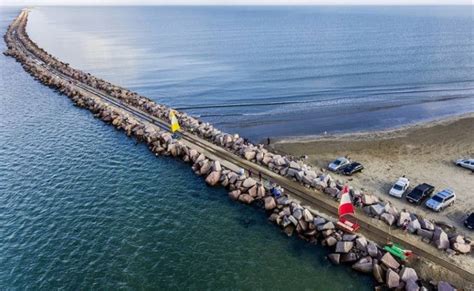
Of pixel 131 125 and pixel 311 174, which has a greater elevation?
pixel 131 125

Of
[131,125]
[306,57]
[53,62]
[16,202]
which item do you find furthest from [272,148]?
[53,62]

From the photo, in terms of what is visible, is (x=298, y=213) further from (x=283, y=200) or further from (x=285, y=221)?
(x=283, y=200)

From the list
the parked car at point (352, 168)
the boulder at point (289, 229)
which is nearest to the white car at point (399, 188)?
the parked car at point (352, 168)

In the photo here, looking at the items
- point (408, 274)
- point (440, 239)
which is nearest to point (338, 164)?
point (440, 239)

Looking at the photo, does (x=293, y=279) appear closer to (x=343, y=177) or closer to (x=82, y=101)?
(x=343, y=177)

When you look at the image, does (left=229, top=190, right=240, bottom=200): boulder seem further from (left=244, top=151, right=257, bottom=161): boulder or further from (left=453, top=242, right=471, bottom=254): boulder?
(left=453, top=242, right=471, bottom=254): boulder

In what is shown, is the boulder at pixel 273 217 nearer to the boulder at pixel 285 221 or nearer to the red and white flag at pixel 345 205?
the boulder at pixel 285 221
